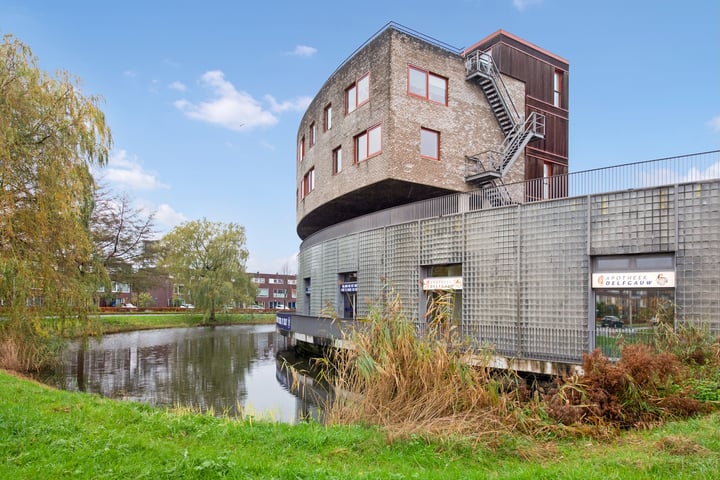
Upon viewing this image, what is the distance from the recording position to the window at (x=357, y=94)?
2039cm

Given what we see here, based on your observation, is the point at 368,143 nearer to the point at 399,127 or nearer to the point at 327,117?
the point at 399,127

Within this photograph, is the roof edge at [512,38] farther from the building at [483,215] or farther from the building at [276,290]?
the building at [276,290]

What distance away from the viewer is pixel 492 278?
14.8 meters

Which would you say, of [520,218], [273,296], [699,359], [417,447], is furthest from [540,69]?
[273,296]

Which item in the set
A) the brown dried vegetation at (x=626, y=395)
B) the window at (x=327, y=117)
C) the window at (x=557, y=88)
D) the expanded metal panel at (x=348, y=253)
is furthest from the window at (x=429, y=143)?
the brown dried vegetation at (x=626, y=395)

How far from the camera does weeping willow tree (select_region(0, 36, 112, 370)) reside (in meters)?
12.8

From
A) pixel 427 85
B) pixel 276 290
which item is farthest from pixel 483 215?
pixel 276 290

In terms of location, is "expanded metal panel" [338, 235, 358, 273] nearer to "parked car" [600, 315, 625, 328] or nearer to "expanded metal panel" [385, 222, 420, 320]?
"expanded metal panel" [385, 222, 420, 320]

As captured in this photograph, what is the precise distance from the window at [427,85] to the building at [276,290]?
75.8m

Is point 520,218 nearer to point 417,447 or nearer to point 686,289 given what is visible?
point 686,289

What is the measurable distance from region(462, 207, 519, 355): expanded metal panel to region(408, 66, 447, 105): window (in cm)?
692

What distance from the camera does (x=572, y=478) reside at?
443cm

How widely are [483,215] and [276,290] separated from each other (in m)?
85.0

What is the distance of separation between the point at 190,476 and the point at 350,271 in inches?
671
